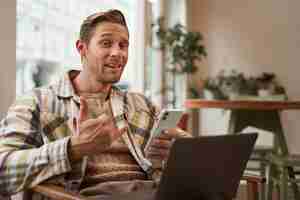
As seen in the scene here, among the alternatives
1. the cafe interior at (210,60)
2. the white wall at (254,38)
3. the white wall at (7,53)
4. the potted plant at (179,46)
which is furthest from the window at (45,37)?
the white wall at (254,38)

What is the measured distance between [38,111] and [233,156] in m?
0.65

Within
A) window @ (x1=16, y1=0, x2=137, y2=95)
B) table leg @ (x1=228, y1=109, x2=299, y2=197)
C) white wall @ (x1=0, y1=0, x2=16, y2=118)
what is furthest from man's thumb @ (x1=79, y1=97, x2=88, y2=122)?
table leg @ (x1=228, y1=109, x2=299, y2=197)

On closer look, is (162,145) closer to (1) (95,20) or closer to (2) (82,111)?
(2) (82,111)

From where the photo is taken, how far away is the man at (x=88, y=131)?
1204mm

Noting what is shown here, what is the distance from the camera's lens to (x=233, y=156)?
1.12 m

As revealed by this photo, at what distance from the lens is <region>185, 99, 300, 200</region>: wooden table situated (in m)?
3.17

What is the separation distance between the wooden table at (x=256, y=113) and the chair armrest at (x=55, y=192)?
2255 mm

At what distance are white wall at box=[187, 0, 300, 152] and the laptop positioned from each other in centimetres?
387

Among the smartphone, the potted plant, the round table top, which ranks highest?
the potted plant

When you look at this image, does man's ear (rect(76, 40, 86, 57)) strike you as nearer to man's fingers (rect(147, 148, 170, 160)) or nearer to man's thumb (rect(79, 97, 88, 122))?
man's thumb (rect(79, 97, 88, 122))

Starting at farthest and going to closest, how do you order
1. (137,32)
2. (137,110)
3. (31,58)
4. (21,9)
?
(137,32)
(31,58)
(21,9)
(137,110)

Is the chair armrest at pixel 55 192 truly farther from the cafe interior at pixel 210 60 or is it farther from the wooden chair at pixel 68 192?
the cafe interior at pixel 210 60

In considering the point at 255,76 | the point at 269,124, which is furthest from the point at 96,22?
the point at 255,76

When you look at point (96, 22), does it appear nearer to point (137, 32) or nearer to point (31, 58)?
point (31, 58)
